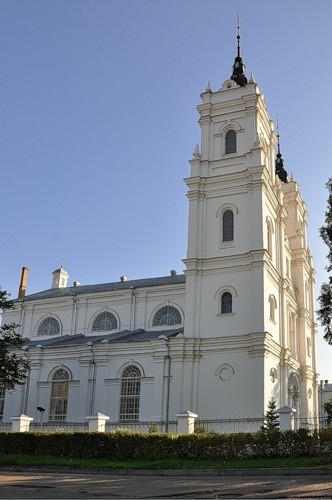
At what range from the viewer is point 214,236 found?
34281mm

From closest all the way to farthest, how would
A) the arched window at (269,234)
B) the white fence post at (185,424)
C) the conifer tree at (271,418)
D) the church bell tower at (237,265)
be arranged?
the white fence post at (185,424) → the conifer tree at (271,418) → the church bell tower at (237,265) → the arched window at (269,234)

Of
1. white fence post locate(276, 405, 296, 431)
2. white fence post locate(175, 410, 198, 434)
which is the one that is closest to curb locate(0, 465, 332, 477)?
white fence post locate(175, 410, 198, 434)

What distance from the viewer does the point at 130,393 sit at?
108 feet

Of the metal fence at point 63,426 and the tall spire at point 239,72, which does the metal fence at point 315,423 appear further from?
the tall spire at point 239,72

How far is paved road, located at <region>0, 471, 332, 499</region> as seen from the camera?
12.4 m

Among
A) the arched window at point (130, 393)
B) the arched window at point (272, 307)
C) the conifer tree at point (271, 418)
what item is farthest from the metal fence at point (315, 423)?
the arched window at point (130, 393)

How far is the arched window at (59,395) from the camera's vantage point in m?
34.6

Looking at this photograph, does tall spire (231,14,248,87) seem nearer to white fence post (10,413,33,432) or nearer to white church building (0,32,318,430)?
white church building (0,32,318,430)

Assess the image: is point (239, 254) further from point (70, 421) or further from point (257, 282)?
point (70, 421)

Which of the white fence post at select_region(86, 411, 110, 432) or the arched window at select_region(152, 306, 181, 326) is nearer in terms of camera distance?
the white fence post at select_region(86, 411, 110, 432)

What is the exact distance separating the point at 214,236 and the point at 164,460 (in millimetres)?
16743

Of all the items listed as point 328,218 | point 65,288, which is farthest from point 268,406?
point 65,288

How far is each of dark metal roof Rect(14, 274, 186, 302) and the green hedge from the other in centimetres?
1690

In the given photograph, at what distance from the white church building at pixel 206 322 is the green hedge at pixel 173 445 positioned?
9043 millimetres
